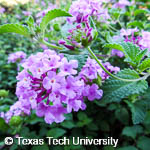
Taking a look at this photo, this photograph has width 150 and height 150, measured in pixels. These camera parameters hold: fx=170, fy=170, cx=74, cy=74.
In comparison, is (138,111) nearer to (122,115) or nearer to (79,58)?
(122,115)

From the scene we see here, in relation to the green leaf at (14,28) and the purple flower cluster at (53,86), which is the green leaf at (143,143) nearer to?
the purple flower cluster at (53,86)

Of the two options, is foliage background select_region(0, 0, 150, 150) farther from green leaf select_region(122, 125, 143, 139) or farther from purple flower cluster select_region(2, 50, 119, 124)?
purple flower cluster select_region(2, 50, 119, 124)

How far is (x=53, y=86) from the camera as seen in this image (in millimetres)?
588

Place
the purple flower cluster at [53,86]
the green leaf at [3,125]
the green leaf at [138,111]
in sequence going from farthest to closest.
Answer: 1. the green leaf at [3,125]
2. the green leaf at [138,111]
3. the purple flower cluster at [53,86]

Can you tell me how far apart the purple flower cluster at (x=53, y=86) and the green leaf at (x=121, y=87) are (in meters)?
0.04

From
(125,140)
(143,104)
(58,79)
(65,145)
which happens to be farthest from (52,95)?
(125,140)

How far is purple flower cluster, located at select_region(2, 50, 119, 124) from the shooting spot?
61 cm

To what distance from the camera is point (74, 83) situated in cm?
63

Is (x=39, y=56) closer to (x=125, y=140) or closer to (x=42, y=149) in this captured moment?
(x=42, y=149)

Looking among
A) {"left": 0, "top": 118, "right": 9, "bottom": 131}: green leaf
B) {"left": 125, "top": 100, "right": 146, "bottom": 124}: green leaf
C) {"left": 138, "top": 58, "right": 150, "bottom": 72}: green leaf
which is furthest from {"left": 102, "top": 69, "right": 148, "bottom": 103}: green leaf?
{"left": 0, "top": 118, "right": 9, "bottom": 131}: green leaf

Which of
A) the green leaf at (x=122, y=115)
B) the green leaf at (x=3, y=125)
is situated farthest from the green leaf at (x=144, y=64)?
the green leaf at (x=3, y=125)

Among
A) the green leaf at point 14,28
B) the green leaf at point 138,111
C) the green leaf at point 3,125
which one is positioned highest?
the green leaf at point 14,28

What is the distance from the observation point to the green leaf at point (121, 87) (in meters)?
0.67

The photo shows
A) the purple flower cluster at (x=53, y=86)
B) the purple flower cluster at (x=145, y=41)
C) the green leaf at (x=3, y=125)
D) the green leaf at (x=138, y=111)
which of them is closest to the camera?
the purple flower cluster at (x=53, y=86)
